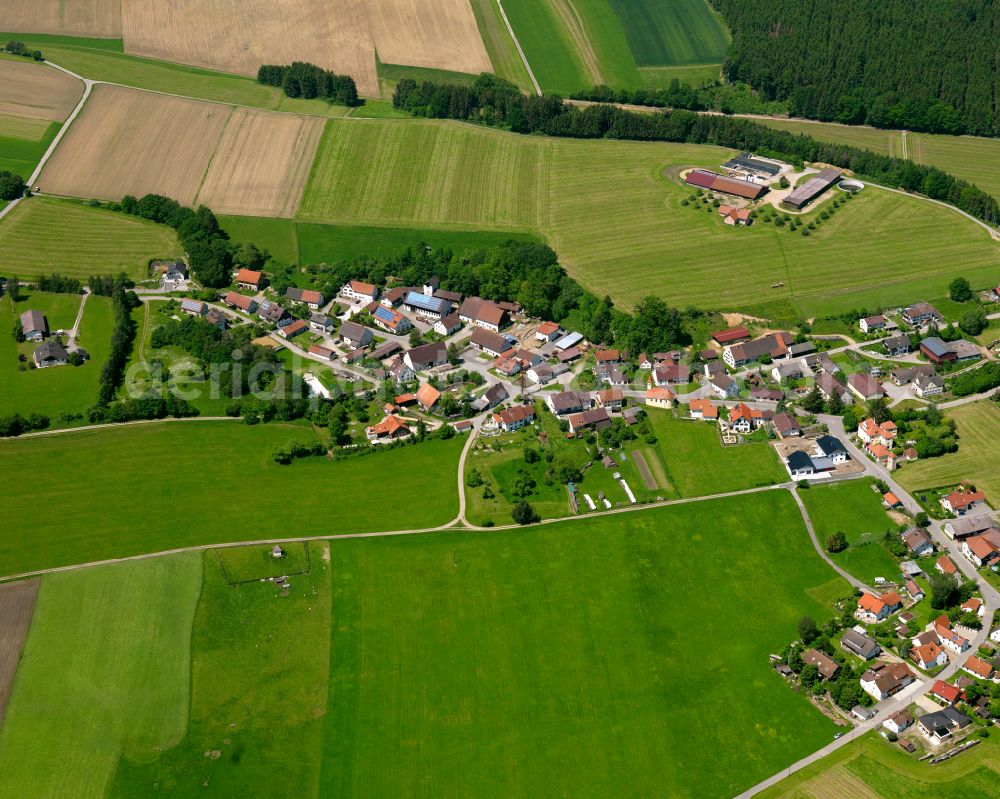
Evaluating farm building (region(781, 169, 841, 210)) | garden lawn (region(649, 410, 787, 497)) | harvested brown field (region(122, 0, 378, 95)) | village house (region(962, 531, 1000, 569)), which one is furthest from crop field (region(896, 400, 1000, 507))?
harvested brown field (region(122, 0, 378, 95))

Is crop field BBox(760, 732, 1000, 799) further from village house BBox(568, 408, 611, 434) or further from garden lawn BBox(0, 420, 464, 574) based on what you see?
village house BBox(568, 408, 611, 434)

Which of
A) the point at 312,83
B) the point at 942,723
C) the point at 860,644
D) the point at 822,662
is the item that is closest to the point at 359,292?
the point at 312,83

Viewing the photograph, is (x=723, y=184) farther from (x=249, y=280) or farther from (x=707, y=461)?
(x=249, y=280)

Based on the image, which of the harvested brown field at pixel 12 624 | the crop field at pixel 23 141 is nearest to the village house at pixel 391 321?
the harvested brown field at pixel 12 624

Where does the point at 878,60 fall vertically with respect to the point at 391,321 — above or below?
above

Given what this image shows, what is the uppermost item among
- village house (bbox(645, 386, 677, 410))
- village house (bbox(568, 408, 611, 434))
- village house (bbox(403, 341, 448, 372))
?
village house (bbox(645, 386, 677, 410))

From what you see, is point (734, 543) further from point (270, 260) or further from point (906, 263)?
point (270, 260)

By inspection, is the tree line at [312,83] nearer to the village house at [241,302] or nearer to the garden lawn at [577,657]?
the village house at [241,302]

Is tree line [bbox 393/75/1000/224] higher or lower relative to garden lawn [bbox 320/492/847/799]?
higher
